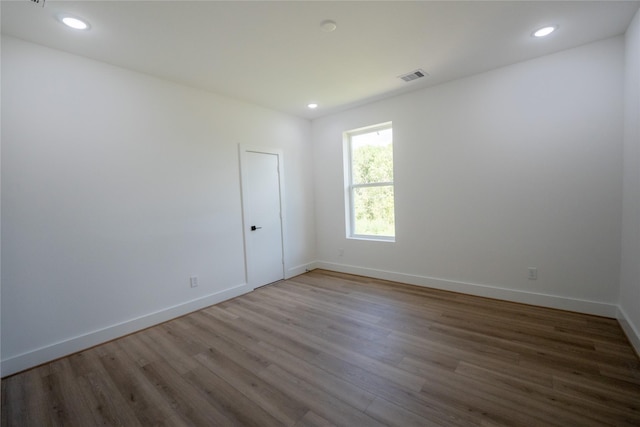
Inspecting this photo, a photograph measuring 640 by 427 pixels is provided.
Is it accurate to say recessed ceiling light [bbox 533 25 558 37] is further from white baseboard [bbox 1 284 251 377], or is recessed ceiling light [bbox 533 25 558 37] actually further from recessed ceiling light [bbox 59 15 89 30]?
white baseboard [bbox 1 284 251 377]

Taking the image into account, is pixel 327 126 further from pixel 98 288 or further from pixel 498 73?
pixel 98 288

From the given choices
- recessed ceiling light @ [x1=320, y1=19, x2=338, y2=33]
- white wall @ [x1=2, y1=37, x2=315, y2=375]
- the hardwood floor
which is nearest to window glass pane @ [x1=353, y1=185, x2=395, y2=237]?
the hardwood floor

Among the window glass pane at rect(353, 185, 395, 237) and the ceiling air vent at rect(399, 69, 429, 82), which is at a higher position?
the ceiling air vent at rect(399, 69, 429, 82)

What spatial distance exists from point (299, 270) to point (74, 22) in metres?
3.88

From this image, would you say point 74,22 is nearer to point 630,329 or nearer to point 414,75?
point 414,75

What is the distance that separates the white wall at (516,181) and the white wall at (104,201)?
7.93 ft

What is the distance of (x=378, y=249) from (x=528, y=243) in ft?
6.14

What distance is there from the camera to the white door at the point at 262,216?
3840 millimetres

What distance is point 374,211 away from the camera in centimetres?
434

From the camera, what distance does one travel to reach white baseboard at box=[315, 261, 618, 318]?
2.68 metres

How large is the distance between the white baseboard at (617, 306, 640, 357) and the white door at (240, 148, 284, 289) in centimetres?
382

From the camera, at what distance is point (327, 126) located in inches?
183

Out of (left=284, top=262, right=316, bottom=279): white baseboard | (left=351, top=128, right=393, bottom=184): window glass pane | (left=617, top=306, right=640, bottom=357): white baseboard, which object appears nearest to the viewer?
(left=617, top=306, right=640, bottom=357): white baseboard

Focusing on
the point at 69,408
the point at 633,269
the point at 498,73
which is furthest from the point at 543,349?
the point at 69,408
